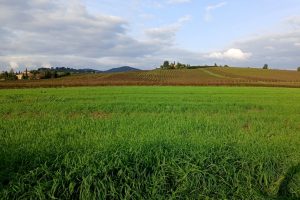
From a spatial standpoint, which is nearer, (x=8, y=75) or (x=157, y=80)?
(x=157, y=80)

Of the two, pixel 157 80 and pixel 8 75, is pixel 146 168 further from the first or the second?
pixel 8 75

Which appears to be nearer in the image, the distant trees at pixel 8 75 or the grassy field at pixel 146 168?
the grassy field at pixel 146 168

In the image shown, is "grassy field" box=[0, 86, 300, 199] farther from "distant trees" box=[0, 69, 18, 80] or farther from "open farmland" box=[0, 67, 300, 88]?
"distant trees" box=[0, 69, 18, 80]

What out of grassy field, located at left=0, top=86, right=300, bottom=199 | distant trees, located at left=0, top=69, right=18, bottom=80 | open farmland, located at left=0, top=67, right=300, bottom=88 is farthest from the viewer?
distant trees, located at left=0, top=69, right=18, bottom=80

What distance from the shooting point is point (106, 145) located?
7.61 meters

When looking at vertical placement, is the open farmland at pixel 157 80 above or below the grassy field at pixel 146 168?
below

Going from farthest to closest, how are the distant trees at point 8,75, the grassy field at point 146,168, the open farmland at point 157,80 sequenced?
the distant trees at point 8,75, the open farmland at point 157,80, the grassy field at point 146,168

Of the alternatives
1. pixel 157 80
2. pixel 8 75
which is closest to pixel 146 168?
pixel 157 80

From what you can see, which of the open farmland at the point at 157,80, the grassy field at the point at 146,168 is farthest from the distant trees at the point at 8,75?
the grassy field at the point at 146,168

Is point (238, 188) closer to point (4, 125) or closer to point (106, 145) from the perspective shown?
point (106, 145)

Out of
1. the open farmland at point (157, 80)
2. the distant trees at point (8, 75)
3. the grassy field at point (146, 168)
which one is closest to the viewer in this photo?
→ the grassy field at point (146, 168)

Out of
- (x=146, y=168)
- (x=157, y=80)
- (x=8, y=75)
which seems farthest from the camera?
(x=8, y=75)

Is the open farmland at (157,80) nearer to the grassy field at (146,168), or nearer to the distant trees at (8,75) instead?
the distant trees at (8,75)

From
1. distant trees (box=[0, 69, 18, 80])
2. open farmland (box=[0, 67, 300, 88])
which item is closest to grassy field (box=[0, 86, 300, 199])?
open farmland (box=[0, 67, 300, 88])
